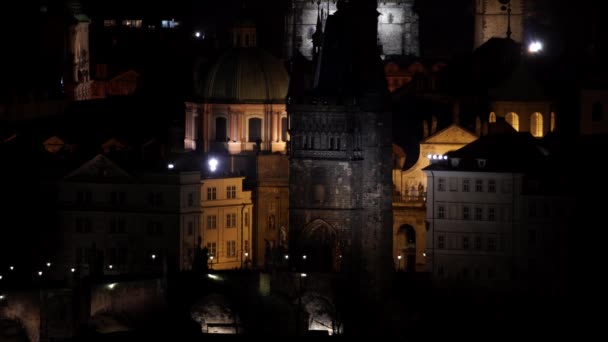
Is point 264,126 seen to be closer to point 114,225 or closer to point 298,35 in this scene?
point 114,225

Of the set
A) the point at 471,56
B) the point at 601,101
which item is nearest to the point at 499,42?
the point at 471,56

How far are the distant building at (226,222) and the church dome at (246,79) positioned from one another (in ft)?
18.6

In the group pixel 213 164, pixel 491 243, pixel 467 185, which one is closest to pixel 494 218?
pixel 491 243

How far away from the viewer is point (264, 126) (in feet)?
508

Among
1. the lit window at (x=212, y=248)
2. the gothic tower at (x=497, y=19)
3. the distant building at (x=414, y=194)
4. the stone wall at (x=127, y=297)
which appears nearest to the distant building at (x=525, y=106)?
the distant building at (x=414, y=194)

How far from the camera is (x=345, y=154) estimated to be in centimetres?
14138

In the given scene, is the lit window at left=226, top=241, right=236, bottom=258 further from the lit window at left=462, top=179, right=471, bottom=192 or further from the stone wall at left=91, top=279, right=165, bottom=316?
the stone wall at left=91, top=279, right=165, bottom=316

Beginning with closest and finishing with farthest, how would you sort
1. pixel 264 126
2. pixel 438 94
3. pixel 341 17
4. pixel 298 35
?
pixel 341 17, pixel 264 126, pixel 438 94, pixel 298 35

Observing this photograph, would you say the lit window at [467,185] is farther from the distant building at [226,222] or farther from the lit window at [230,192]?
the lit window at [230,192]

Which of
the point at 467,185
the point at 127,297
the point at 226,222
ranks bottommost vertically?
the point at 127,297

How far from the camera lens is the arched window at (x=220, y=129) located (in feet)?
509

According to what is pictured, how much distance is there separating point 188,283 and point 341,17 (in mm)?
16586

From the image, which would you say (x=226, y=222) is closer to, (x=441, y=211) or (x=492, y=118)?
(x=441, y=211)

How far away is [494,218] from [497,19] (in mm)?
48970
